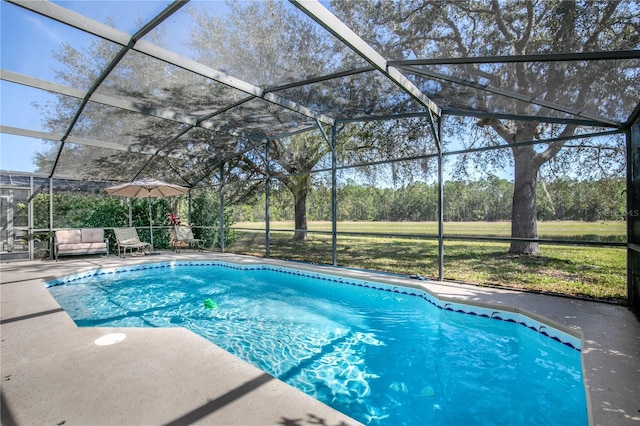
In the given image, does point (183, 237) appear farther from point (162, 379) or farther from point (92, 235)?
point (162, 379)

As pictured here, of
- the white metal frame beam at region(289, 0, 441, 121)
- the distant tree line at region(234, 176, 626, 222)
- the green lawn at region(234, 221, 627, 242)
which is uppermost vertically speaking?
the white metal frame beam at region(289, 0, 441, 121)

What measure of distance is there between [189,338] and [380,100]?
4795 mm

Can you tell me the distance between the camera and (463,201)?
8359 mm

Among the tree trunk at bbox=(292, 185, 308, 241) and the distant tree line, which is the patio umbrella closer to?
the distant tree line

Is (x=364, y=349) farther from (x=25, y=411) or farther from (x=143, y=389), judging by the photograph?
(x=25, y=411)

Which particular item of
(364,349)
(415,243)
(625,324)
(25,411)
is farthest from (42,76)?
(415,243)

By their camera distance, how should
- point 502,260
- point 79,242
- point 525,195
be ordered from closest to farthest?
point 525,195
point 502,260
point 79,242

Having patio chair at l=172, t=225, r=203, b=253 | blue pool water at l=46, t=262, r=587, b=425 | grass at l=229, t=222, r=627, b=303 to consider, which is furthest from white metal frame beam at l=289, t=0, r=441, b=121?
patio chair at l=172, t=225, r=203, b=253

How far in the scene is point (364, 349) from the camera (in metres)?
3.63

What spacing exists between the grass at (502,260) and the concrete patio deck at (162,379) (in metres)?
2.60

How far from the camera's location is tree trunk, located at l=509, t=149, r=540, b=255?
7.50m

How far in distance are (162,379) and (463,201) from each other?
26.5ft

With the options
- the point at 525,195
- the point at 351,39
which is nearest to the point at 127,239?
the point at 351,39

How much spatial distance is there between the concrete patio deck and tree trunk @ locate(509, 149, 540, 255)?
4.33m
